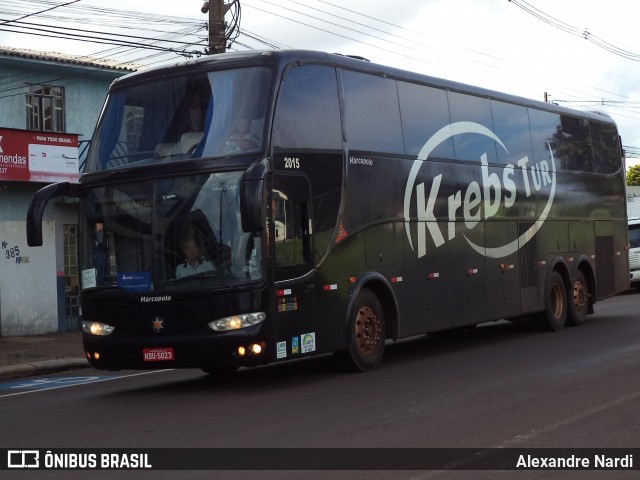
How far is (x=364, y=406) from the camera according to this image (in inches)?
419

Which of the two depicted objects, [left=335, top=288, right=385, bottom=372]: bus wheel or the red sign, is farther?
the red sign

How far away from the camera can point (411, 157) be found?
15.0 metres

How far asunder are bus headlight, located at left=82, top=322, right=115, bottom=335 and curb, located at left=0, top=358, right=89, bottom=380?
5.19 m

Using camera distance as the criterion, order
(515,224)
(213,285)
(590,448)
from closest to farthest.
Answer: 1. (590,448)
2. (213,285)
3. (515,224)

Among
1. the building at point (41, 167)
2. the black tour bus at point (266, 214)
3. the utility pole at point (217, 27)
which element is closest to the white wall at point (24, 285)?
the building at point (41, 167)

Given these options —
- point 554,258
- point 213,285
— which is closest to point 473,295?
point 554,258

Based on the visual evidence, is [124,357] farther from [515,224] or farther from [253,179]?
[515,224]

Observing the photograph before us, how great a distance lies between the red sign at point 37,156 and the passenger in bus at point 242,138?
12404 mm

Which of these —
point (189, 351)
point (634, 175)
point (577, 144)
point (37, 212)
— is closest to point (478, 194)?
point (577, 144)

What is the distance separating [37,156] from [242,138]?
13.0m

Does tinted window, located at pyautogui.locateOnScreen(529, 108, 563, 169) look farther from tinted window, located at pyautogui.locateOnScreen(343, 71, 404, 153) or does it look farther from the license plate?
the license plate

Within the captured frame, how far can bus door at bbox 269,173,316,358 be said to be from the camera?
1216 cm

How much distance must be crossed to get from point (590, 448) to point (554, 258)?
37.9 ft

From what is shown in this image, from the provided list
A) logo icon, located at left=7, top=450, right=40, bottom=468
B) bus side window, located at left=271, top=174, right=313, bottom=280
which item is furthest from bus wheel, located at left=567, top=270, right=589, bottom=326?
logo icon, located at left=7, top=450, right=40, bottom=468
